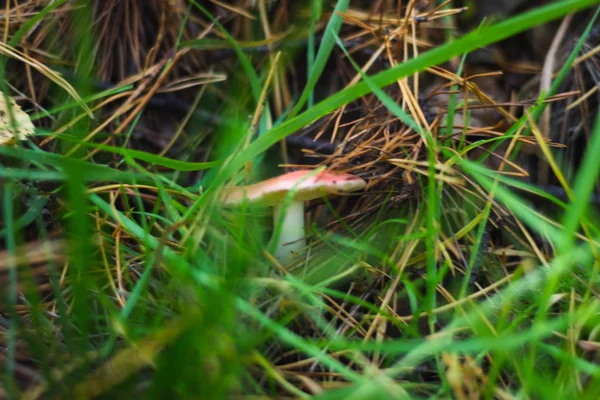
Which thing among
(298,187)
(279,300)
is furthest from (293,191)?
(279,300)

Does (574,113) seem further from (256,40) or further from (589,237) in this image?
(256,40)

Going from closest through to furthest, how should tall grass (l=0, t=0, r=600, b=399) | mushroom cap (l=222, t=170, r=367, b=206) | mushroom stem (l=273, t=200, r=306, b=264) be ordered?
tall grass (l=0, t=0, r=600, b=399) < mushroom cap (l=222, t=170, r=367, b=206) < mushroom stem (l=273, t=200, r=306, b=264)

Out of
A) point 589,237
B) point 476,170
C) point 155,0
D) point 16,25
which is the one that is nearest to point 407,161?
point 476,170

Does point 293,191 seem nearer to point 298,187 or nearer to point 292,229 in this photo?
point 298,187

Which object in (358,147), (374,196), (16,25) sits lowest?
(374,196)

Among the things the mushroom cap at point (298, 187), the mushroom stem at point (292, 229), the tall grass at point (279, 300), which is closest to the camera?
the tall grass at point (279, 300)

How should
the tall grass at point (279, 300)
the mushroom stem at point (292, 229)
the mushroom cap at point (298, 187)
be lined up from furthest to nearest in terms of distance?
the mushroom stem at point (292, 229), the mushroom cap at point (298, 187), the tall grass at point (279, 300)

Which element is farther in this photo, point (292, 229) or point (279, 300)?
point (292, 229)
